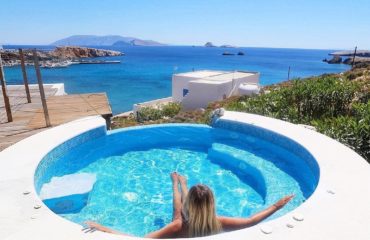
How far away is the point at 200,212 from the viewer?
2.94 m

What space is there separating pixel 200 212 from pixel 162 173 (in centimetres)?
361

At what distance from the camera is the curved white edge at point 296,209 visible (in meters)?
3.05

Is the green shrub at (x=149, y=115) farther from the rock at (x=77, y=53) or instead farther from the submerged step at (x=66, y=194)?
the rock at (x=77, y=53)

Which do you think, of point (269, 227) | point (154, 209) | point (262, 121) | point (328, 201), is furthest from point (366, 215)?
point (262, 121)

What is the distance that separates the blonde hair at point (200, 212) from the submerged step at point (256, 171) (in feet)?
7.15

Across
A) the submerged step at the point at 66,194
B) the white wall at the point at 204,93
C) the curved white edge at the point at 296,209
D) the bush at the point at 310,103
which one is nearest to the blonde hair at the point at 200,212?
the curved white edge at the point at 296,209

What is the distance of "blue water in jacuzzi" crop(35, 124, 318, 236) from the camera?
484 cm

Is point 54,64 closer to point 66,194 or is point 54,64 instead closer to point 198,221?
point 66,194

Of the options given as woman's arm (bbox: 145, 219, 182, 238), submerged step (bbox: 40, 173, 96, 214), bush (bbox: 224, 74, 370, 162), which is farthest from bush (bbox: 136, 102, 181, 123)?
woman's arm (bbox: 145, 219, 182, 238)

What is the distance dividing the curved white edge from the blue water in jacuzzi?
0.39 metres

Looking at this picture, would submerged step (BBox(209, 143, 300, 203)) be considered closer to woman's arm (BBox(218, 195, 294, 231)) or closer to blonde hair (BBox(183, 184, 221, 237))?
woman's arm (BBox(218, 195, 294, 231))

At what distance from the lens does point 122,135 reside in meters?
8.04

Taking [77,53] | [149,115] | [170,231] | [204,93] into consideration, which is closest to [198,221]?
[170,231]

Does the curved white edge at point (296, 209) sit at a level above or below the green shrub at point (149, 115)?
above
